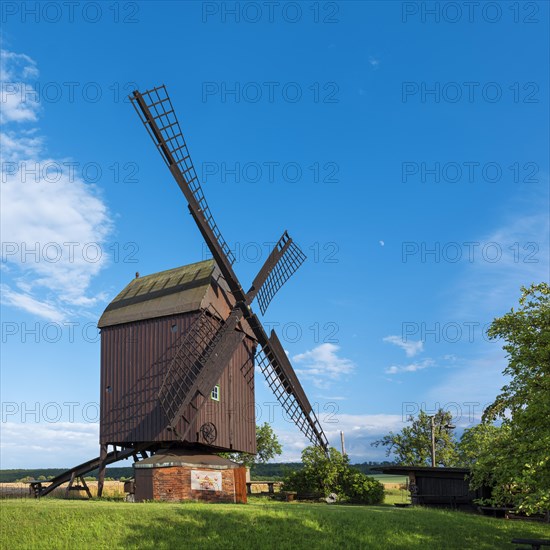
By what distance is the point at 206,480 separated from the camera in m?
30.0

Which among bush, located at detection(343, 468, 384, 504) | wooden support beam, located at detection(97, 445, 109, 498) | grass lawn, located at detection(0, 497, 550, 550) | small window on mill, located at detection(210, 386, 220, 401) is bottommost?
bush, located at detection(343, 468, 384, 504)

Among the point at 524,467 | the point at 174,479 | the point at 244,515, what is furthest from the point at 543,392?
the point at 174,479

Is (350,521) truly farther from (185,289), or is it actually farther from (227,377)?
(185,289)

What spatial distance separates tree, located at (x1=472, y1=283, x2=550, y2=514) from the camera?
1975 centimetres

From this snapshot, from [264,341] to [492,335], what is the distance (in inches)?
608

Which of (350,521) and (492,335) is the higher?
(492,335)

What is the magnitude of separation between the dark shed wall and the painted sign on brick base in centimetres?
157

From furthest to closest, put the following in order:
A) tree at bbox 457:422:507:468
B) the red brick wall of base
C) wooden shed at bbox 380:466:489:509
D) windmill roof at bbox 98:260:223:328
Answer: wooden shed at bbox 380:466:489:509, windmill roof at bbox 98:260:223:328, the red brick wall of base, tree at bbox 457:422:507:468

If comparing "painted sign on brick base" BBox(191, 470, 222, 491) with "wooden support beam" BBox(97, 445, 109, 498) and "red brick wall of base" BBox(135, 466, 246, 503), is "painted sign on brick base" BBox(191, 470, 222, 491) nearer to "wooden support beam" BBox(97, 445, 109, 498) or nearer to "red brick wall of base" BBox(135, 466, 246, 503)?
"red brick wall of base" BBox(135, 466, 246, 503)

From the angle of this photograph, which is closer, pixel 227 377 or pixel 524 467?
pixel 524 467

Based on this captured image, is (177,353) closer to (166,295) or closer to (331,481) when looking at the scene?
(166,295)

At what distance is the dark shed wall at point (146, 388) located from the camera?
31125 millimetres

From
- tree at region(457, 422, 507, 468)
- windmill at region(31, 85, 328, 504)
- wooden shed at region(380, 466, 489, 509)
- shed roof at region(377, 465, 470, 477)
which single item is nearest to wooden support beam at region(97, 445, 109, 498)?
windmill at region(31, 85, 328, 504)

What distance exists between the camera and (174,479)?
→ 29156 millimetres
